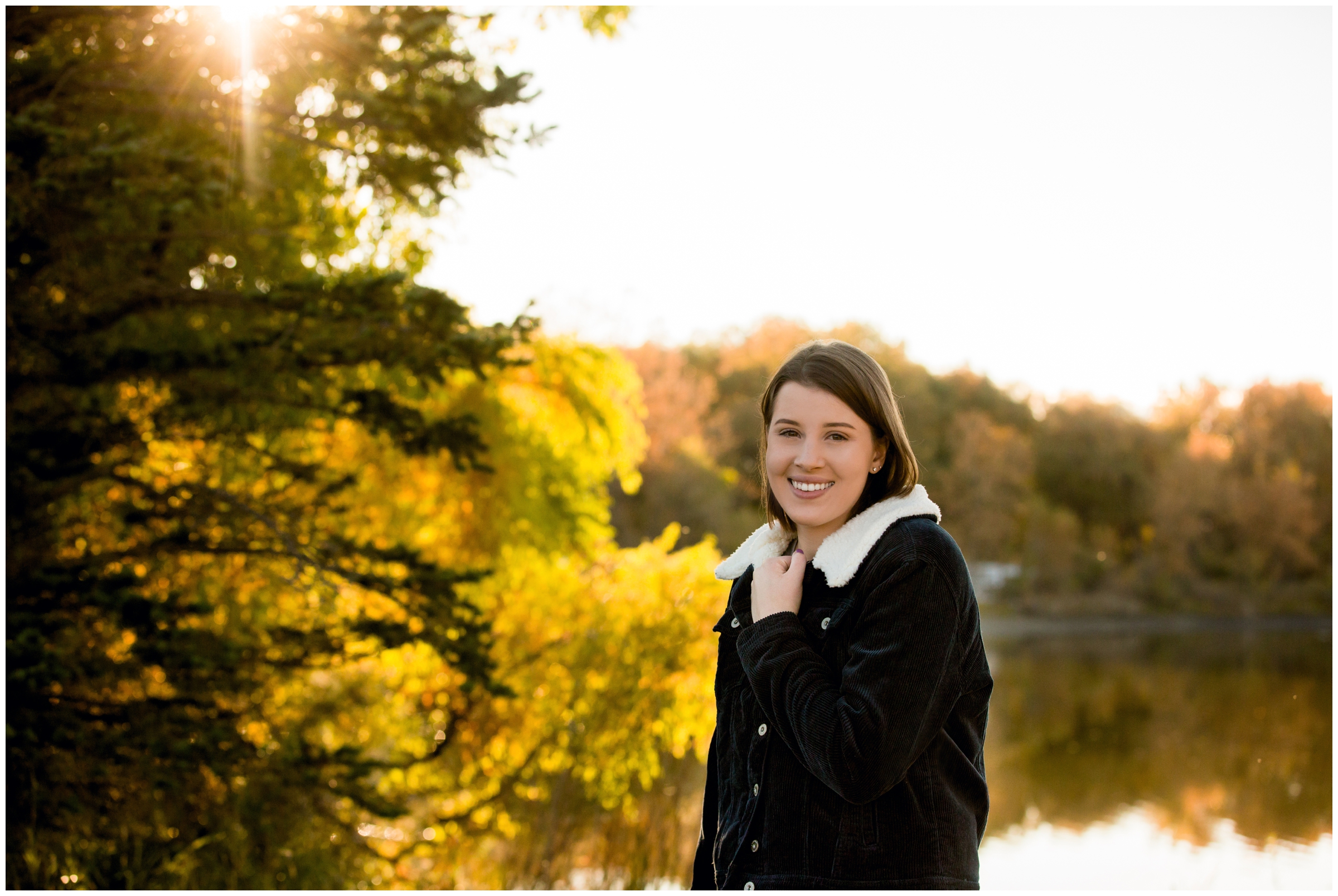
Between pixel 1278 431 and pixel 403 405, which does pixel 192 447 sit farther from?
pixel 1278 431

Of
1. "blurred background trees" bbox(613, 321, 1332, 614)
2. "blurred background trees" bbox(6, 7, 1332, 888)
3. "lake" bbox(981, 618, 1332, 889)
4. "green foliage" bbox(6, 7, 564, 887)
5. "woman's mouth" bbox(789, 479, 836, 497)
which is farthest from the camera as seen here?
"blurred background trees" bbox(613, 321, 1332, 614)

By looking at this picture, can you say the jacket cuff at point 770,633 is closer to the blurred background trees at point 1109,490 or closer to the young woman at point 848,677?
the young woman at point 848,677

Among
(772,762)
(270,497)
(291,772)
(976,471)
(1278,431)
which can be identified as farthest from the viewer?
(1278,431)

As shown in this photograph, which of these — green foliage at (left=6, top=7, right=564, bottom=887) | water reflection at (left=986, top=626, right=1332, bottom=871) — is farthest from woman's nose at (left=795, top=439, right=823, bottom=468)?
water reflection at (left=986, top=626, right=1332, bottom=871)

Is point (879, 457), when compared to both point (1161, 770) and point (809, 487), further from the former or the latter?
point (1161, 770)

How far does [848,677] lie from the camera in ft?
4.43

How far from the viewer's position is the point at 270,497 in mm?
5680

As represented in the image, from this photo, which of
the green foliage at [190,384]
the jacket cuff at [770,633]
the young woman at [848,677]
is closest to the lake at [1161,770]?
the green foliage at [190,384]

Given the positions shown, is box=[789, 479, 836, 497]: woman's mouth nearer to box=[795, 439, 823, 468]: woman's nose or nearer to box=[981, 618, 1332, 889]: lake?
box=[795, 439, 823, 468]: woman's nose

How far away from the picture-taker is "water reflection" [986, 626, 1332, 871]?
12.5m

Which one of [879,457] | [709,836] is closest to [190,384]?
[709,836]

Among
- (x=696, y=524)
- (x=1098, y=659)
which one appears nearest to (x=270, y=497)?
(x=696, y=524)

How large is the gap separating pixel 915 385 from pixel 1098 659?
9.96 metres

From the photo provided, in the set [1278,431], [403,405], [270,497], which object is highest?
[1278,431]
